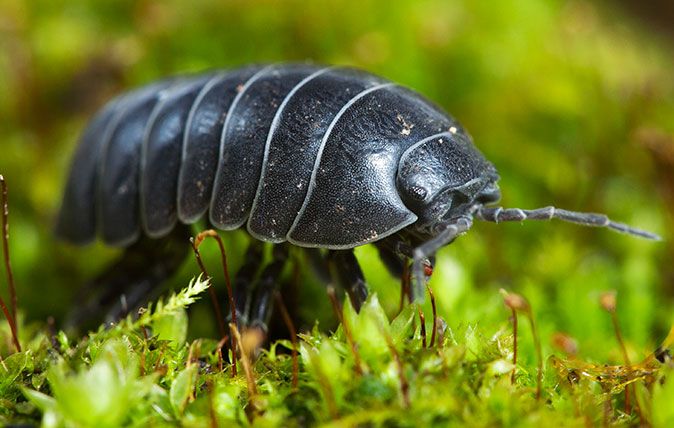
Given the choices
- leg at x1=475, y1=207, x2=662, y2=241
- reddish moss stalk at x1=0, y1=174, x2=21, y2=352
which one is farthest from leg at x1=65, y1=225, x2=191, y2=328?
leg at x1=475, y1=207, x2=662, y2=241

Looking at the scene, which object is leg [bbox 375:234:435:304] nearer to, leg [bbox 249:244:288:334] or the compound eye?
the compound eye

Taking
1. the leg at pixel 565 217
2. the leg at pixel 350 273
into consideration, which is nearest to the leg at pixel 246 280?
the leg at pixel 350 273

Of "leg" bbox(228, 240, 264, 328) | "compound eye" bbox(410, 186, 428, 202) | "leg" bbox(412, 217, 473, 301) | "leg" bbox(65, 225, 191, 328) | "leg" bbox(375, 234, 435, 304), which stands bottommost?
"leg" bbox(65, 225, 191, 328)

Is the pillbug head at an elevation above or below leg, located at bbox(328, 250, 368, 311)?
above

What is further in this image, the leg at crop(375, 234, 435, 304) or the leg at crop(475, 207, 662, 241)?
the leg at crop(375, 234, 435, 304)

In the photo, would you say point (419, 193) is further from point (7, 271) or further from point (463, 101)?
point (463, 101)

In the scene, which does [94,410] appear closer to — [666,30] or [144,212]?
[144,212]

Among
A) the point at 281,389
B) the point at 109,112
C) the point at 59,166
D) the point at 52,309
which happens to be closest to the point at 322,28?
the point at 109,112

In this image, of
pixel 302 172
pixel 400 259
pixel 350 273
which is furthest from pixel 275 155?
pixel 400 259

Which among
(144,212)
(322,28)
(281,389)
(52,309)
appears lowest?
(52,309)

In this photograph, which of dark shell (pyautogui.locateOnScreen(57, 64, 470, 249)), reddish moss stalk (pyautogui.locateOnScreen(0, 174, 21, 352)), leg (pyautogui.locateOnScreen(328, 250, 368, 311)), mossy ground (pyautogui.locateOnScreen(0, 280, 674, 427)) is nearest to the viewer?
mossy ground (pyautogui.locateOnScreen(0, 280, 674, 427))
